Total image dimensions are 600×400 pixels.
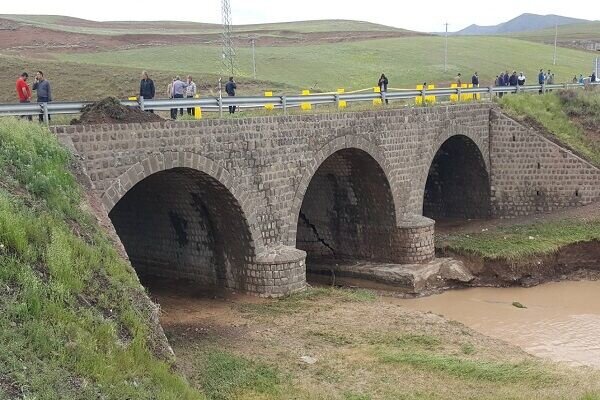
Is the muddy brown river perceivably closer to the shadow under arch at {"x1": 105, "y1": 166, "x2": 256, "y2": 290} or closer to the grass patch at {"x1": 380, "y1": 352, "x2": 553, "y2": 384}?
the grass patch at {"x1": 380, "y1": 352, "x2": 553, "y2": 384}

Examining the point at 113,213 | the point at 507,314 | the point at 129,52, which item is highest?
the point at 129,52

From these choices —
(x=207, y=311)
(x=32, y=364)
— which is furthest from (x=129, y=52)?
(x=32, y=364)

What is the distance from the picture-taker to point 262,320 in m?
19.0

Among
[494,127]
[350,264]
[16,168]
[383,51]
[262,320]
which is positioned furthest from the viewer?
[383,51]

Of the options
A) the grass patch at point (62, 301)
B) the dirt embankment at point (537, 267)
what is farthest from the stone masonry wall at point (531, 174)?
the grass patch at point (62, 301)

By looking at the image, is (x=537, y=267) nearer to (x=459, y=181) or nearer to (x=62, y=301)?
(x=459, y=181)

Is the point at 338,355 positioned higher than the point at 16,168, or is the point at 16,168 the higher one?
the point at 16,168

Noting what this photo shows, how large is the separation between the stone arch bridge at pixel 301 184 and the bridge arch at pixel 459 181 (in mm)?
64

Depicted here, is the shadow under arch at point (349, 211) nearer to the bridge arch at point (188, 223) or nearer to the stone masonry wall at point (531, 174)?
the bridge arch at point (188, 223)

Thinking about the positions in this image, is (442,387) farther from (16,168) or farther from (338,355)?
(16,168)

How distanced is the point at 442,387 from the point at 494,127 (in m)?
20.3

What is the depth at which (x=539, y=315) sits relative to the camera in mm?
22609

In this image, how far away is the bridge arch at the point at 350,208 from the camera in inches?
1036

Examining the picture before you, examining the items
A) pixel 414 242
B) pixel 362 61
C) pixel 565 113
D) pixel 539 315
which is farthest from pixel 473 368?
pixel 362 61
